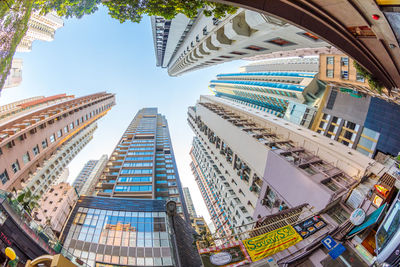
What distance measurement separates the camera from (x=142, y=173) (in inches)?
1735

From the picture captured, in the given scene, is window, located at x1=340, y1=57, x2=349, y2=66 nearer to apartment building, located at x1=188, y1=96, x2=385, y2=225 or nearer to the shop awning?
apartment building, located at x1=188, y1=96, x2=385, y2=225

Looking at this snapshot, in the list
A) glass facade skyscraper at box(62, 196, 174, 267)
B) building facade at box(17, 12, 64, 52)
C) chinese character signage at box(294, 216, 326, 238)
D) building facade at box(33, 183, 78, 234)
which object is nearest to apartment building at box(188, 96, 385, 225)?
chinese character signage at box(294, 216, 326, 238)

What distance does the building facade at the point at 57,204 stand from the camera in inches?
2063

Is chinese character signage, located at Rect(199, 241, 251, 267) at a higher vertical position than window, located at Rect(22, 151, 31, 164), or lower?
higher

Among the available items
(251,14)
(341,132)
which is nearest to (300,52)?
(341,132)

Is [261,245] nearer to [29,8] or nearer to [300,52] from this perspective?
[29,8]

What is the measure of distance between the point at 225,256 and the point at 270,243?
→ 2515 millimetres

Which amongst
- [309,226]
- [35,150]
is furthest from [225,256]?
[35,150]

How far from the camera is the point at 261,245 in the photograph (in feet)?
25.7

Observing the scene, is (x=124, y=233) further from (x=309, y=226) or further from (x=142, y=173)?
(x=142, y=173)

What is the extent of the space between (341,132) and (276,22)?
3761 cm

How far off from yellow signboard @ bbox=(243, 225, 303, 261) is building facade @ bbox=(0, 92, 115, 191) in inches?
1224

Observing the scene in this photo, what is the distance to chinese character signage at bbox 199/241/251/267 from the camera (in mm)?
6828

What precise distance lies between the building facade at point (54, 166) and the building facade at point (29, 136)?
1392 centimetres
